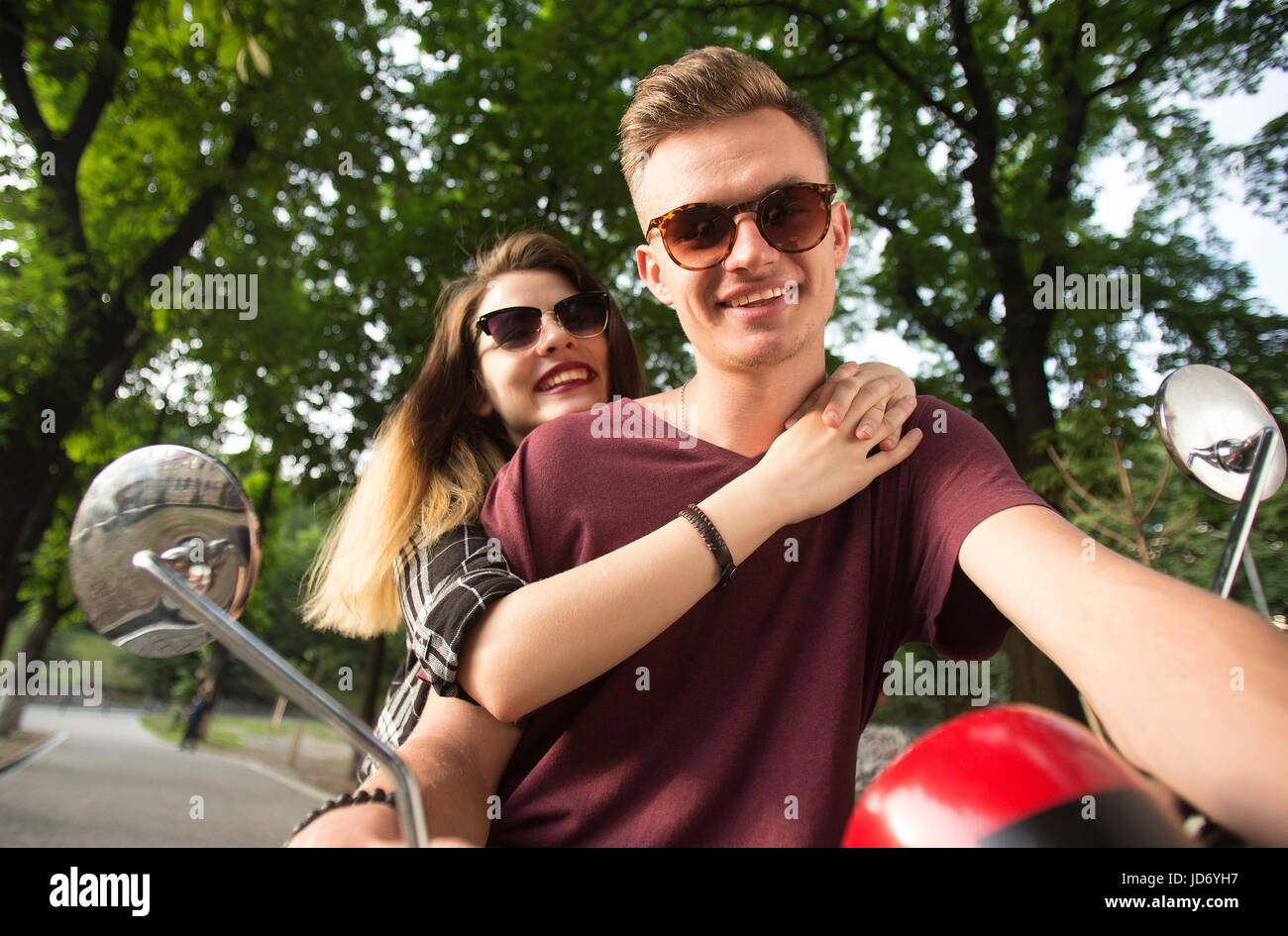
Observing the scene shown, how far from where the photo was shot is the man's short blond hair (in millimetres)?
2086

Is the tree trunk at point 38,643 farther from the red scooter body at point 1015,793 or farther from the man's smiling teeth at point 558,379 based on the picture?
the red scooter body at point 1015,793

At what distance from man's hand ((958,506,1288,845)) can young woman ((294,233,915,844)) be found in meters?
0.42

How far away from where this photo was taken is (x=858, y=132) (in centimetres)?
1087

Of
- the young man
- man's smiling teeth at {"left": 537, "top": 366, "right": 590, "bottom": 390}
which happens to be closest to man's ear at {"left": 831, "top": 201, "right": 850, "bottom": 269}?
the young man

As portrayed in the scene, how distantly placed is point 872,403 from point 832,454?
16 centimetres

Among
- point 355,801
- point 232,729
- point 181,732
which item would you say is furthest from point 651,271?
point 232,729

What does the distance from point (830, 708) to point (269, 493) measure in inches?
727

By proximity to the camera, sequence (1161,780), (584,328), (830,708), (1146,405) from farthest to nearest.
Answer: (1146,405)
(584,328)
(830,708)
(1161,780)

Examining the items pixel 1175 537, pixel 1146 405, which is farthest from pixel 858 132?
pixel 1175 537

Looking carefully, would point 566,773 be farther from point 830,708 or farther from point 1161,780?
point 1161,780

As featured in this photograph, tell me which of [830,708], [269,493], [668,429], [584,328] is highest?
[269,493]

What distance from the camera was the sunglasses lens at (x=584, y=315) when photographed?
3.19 meters

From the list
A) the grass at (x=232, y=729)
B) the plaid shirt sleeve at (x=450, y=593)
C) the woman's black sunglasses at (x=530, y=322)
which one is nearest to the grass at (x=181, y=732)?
the grass at (x=232, y=729)
